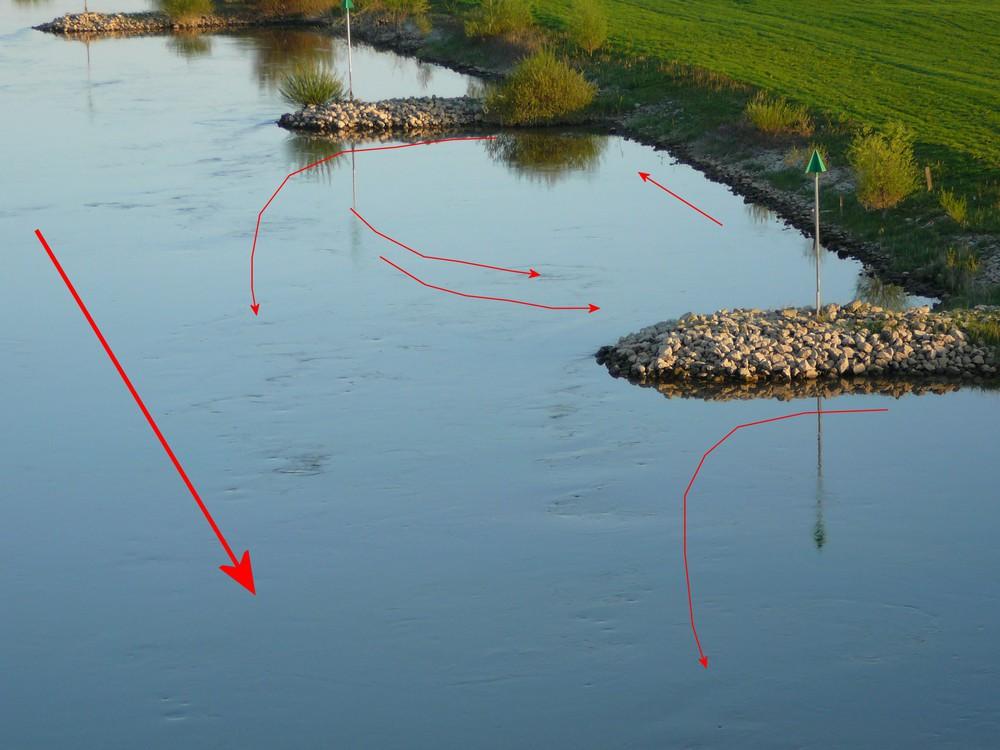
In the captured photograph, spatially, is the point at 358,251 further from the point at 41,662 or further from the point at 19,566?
the point at 41,662

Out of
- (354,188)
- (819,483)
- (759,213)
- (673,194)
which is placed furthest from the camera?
(354,188)

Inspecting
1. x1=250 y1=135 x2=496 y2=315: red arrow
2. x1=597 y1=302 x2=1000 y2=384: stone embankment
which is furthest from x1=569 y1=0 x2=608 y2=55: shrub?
x1=597 y1=302 x2=1000 y2=384: stone embankment

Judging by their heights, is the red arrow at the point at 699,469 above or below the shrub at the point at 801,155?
below

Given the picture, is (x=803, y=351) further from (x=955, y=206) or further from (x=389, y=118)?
(x=389, y=118)

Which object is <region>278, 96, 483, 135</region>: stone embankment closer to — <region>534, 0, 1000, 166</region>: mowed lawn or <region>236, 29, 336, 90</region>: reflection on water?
<region>534, 0, 1000, 166</region>: mowed lawn

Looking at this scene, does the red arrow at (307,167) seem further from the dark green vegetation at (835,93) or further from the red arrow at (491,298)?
the dark green vegetation at (835,93)

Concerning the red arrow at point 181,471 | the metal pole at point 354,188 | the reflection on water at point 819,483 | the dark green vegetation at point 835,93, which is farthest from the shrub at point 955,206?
the red arrow at point 181,471


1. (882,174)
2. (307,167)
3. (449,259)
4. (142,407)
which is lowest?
(142,407)

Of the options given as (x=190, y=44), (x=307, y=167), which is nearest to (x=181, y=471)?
(x=307, y=167)

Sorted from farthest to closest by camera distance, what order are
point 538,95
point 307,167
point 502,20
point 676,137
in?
point 502,20
point 538,95
point 676,137
point 307,167
